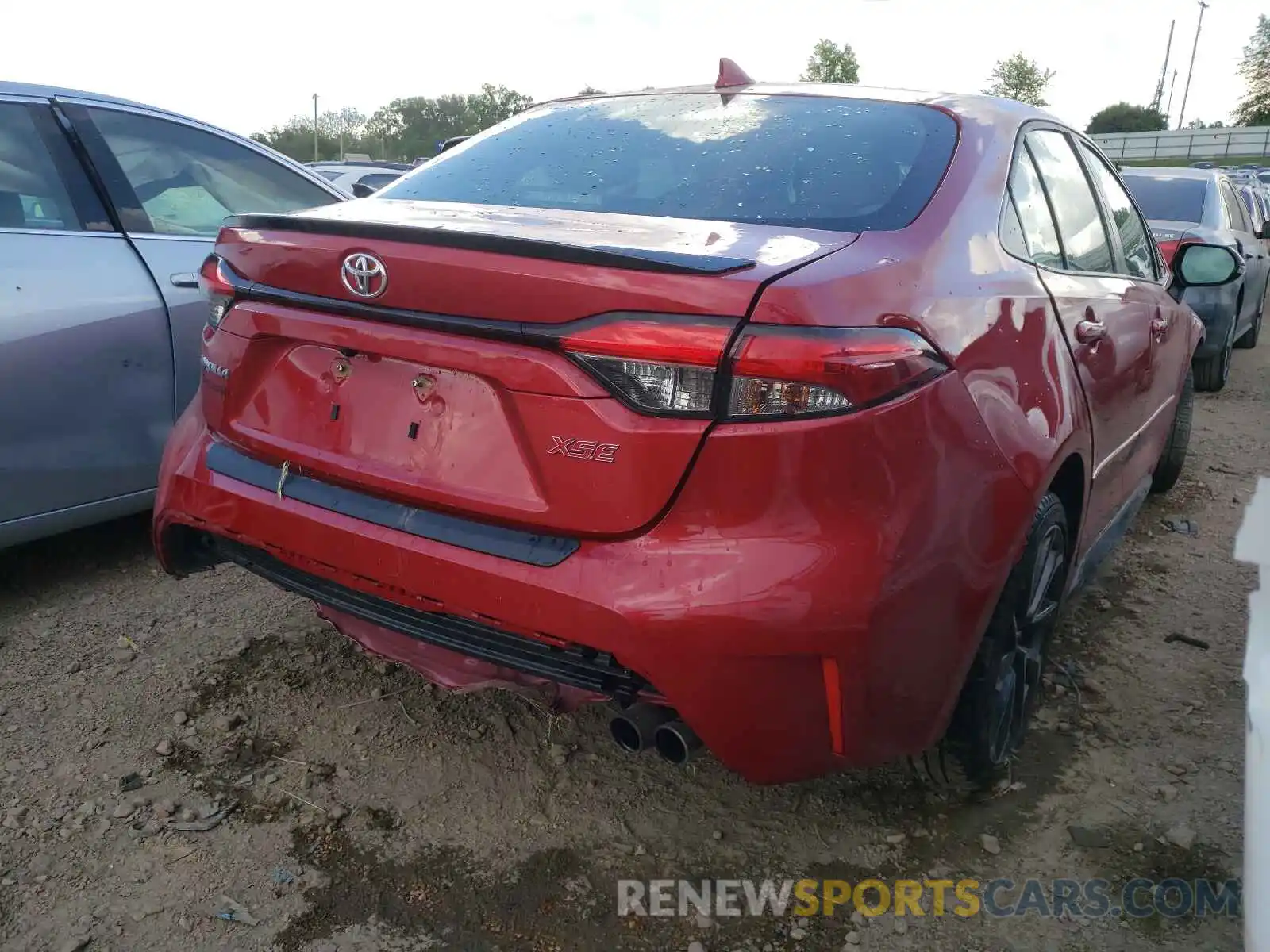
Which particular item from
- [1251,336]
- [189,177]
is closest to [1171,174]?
[1251,336]

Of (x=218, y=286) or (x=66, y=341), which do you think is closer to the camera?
(x=218, y=286)

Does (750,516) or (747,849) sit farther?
(747,849)

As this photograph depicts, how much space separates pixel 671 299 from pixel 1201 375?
256 inches

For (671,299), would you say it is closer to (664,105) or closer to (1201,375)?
(664,105)

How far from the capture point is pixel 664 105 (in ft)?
9.12

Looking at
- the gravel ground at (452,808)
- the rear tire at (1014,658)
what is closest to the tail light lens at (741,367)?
the rear tire at (1014,658)

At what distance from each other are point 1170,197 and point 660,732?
7043 mm

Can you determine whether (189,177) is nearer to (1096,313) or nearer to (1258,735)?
(1096,313)

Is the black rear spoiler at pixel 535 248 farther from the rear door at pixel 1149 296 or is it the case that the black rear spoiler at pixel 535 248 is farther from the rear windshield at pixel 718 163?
the rear door at pixel 1149 296

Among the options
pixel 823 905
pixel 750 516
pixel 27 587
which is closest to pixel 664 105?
pixel 750 516

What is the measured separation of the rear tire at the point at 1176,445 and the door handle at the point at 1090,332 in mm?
2065

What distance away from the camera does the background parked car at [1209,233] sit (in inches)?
265

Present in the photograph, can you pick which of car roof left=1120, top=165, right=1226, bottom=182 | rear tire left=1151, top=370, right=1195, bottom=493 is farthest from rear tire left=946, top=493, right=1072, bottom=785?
car roof left=1120, top=165, right=1226, bottom=182

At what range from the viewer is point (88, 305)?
10.4ft
